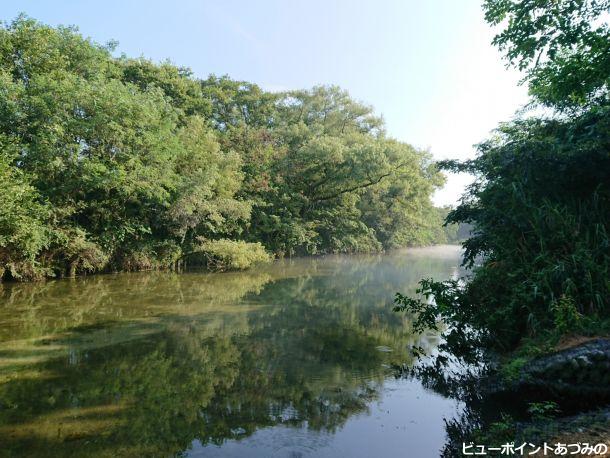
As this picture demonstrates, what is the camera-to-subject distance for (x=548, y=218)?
6414 millimetres

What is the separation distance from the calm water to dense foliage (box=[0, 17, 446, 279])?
4382 millimetres

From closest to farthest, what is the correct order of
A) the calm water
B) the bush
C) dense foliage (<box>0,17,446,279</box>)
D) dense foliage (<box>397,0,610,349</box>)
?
1. the calm water
2. dense foliage (<box>397,0,610,349</box>)
3. dense foliage (<box>0,17,446,279</box>)
4. the bush

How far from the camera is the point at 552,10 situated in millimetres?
7191

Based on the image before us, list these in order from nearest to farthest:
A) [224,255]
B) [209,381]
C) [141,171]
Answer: [209,381], [141,171], [224,255]

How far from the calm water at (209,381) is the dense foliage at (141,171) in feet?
14.4

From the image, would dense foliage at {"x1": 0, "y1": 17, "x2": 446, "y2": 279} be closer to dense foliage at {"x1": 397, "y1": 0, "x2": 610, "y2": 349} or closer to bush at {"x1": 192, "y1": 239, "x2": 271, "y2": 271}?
bush at {"x1": 192, "y1": 239, "x2": 271, "y2": 271}

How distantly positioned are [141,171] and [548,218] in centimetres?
1472

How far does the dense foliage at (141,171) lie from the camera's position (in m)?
14.4

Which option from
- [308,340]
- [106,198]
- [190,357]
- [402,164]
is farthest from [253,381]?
[402,164]

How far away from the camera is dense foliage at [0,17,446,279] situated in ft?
47.3

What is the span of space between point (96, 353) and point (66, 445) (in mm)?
3242

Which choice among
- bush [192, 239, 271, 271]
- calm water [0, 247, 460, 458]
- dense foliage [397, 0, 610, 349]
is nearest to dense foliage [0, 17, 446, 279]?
bush [192, 239, 271, 271]

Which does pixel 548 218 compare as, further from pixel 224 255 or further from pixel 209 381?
pixel 224 255

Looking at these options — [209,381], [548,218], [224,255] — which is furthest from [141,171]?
[548,218]
